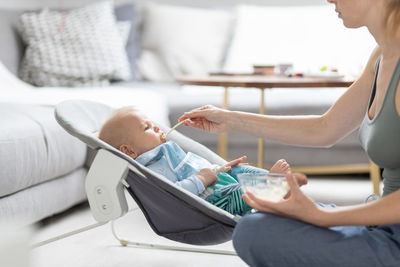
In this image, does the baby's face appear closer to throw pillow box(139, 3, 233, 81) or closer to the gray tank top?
the gray tank top

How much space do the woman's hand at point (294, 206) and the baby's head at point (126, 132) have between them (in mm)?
624

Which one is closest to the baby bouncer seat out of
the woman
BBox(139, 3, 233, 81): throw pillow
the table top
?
the woman

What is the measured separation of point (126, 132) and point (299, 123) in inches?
19.7

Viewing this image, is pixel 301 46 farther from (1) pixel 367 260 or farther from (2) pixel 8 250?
(2) pixel 8 250

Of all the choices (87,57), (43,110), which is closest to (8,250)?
(43,110)

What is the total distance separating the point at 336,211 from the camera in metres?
1.22

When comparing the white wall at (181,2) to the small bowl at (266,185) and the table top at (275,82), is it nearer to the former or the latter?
the table top at (275,82)

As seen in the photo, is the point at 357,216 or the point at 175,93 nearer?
the point at 357,216

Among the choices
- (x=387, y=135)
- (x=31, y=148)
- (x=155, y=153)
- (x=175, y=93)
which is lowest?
(x=175, y=93)

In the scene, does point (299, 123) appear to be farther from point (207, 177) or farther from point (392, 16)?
point (392, 16)

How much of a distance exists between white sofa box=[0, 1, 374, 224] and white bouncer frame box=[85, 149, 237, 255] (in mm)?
566

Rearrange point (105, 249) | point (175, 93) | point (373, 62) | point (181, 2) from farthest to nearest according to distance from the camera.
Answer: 1. point (181, 2)
2. point (175, 93)
3. point (105, 249)
4. point (373, 62)

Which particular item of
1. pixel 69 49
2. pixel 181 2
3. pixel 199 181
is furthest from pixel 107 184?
pixel 181 2

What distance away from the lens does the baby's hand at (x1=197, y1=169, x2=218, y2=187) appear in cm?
169
